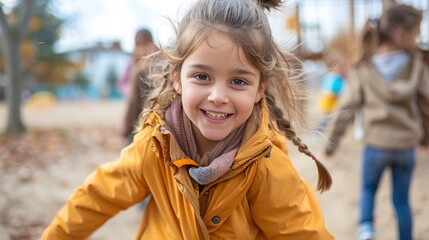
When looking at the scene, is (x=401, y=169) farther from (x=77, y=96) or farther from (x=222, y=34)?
(x=77, y=96)

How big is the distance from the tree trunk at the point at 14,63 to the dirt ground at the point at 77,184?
2.11ft

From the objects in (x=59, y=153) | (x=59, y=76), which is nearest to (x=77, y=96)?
(x=59, y=76)

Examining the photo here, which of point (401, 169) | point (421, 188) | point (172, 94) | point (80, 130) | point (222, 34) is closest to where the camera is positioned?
point (222, 34)

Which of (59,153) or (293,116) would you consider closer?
(293,116)

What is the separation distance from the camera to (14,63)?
927 centimetres

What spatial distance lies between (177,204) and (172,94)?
47cm

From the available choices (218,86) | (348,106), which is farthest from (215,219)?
(348,106)

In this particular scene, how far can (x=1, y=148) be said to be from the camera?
23.4ft

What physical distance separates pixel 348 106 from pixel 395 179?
0.62 metres

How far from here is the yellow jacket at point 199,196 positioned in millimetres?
1709

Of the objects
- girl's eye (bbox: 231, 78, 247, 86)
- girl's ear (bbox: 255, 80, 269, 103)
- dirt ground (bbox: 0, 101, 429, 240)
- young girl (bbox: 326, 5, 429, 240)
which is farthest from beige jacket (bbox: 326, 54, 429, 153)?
girl's eye (bbox: 231, 78, 247, 86)

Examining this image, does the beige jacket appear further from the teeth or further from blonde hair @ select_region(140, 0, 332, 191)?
the teeth

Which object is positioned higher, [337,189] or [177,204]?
[177,204]

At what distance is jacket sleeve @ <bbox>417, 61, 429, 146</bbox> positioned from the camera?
334 centimetres
